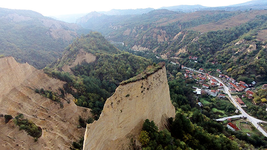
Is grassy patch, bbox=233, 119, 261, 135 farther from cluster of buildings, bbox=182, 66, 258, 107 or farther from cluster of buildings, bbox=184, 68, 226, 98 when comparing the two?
cluster of buildings, bbox=184, 68, 226, 98

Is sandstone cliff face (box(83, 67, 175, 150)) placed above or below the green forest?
above

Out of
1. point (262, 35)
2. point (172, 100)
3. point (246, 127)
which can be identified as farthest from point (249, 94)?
point (262, 35)

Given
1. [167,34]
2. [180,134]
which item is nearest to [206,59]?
[167,34]

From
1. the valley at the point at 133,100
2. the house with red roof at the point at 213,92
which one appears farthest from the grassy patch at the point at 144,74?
the house with red roof at the point at 213,92

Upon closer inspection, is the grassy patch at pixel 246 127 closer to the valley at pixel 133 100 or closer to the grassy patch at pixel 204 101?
the valley at pixel 133 100

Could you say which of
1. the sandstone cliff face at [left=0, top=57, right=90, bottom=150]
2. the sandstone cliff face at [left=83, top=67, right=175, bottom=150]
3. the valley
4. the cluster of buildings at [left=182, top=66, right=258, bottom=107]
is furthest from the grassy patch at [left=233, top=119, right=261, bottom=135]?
the sandstone cliff face at [left=0, top=57, right=90, bottom=150]

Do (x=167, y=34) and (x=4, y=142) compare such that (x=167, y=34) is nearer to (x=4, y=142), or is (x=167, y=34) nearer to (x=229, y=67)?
(x=229, y=67)
